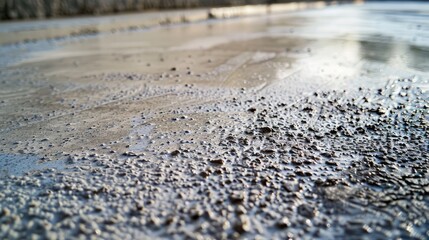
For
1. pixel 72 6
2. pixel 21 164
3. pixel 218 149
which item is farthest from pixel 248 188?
pixel 72 6

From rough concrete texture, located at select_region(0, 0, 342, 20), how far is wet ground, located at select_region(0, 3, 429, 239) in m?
3.08

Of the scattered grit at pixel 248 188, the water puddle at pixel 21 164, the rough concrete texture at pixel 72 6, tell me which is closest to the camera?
the scattered grit at pixel 248 188

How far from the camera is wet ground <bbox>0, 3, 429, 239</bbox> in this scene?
0.83m

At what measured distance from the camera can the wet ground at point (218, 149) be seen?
32.8 inches

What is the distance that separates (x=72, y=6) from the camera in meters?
5.85

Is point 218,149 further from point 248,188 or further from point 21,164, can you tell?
point 21,164

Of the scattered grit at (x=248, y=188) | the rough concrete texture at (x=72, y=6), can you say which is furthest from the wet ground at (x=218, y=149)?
the rough concrete texture at (x=72, y=6)

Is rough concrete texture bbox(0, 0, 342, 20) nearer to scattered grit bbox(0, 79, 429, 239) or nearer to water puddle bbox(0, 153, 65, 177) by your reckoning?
water puddle bbox(0, 153, 65, 177)

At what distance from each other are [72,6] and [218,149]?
552cm

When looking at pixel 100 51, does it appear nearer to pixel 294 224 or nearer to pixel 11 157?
pixel 11 157

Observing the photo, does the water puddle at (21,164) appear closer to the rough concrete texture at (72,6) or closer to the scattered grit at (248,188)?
the scattered grit at (248,188)

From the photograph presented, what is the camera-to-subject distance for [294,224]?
82cm

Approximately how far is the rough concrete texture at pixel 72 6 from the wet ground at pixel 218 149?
121 inches

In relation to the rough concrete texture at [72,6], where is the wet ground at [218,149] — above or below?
below
